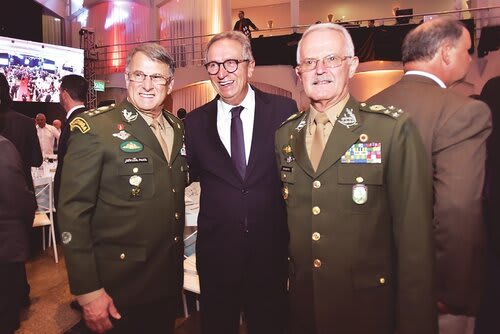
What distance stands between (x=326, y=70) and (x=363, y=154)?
0.36 metres

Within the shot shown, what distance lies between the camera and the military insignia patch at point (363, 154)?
1.37 meters

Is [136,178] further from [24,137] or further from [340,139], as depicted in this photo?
[24,137]

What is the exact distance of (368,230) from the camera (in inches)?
53.7

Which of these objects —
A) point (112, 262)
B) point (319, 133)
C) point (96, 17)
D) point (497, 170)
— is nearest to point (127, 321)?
point (112, 262)

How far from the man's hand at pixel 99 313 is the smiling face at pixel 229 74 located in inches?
42.6

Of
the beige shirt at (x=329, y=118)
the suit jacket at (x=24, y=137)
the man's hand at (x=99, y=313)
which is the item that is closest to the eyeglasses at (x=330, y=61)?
the beige shirt at (x=329, y=118)

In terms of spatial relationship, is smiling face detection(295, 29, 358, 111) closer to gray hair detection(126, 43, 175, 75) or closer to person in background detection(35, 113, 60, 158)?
gray hair detection(126, 43, 175, 75)

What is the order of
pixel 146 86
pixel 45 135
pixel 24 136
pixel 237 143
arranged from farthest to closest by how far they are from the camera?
1. pixel 45 135
2. pixel 24 136
3. pixel 237 143
4. pixel 146 86

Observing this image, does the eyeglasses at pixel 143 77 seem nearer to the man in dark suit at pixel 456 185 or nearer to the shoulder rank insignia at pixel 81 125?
the shoulder rank insignia at pixel 81 125

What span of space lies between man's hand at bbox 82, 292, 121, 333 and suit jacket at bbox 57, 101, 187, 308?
0.05 metres

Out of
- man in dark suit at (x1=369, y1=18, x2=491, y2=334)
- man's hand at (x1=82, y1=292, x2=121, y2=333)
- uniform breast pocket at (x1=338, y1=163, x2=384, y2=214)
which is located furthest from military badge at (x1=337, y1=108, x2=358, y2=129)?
man's hand at (x1=82, y1=292, x2=121, y2=333)

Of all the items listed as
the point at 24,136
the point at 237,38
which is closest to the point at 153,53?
the point at 237,38

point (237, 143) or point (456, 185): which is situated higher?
A: point (237, 143)

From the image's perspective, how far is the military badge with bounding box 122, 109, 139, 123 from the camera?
1.73 meters
